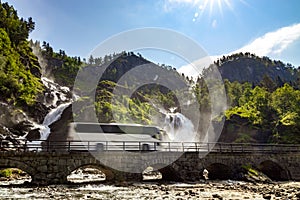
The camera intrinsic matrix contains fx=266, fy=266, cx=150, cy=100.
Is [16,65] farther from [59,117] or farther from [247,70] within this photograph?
[247,70]

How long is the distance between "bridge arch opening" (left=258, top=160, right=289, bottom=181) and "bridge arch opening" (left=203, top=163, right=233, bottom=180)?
621 cm

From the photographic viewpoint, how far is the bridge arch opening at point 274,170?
2998 centimetres

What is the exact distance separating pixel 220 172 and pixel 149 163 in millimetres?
9899

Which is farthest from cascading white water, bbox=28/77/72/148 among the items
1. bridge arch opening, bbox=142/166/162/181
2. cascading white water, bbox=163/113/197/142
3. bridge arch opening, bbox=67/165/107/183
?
cascading white water, bbox=163/113/197/142

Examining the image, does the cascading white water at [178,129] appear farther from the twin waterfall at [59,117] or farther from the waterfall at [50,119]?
the waterfall at [50,119]

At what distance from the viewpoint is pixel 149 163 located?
77.0 ft

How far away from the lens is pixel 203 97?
8538 cm

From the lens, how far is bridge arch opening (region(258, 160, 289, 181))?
29981 millimetres

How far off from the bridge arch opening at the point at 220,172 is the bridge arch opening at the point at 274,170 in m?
6.21

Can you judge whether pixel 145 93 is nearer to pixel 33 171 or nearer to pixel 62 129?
pixel 62 129

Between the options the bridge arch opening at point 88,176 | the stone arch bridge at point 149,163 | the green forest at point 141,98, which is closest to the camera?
the stone arch bridge at point 149,163

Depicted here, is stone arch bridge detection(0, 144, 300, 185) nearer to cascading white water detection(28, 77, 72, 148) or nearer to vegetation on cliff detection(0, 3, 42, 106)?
cascading white water detection(28, 77, 72, 148)

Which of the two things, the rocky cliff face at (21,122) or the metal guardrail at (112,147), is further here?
the rocky cliff face at (21,122)

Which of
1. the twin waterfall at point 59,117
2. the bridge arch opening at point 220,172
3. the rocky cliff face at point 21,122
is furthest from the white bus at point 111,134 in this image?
the bridge arch opening at point 220,172
